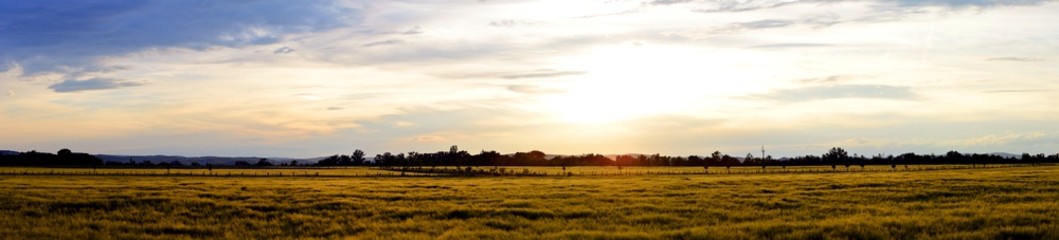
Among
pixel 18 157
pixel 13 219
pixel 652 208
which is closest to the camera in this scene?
pixel 13 219

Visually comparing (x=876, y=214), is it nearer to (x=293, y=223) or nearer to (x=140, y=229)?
(x=293, y=223)

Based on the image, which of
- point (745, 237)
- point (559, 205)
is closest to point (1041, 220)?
point (745, 237)

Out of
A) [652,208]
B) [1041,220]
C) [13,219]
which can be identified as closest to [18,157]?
[13,219]

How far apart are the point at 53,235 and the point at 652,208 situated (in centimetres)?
1796

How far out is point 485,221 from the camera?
75.0ft

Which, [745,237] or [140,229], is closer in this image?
[745,237]

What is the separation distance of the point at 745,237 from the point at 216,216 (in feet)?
56.4

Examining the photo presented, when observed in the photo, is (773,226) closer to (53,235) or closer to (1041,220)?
(1041,220)

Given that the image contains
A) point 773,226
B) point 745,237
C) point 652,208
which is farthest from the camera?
point 652,208

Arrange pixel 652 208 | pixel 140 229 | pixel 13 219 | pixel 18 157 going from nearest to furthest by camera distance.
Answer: pixel 140 229 < pixel 13 219 < pixel 652 208 < pixel 18 157

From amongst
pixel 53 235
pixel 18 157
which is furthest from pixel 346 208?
pixel 18 157

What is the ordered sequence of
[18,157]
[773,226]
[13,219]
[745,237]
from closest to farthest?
[745,237] → [773,226] → [13,219] → [18,157]

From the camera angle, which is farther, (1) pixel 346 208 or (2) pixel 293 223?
(1) pixel 346 208

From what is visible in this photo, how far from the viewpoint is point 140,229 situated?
73.2 ft
